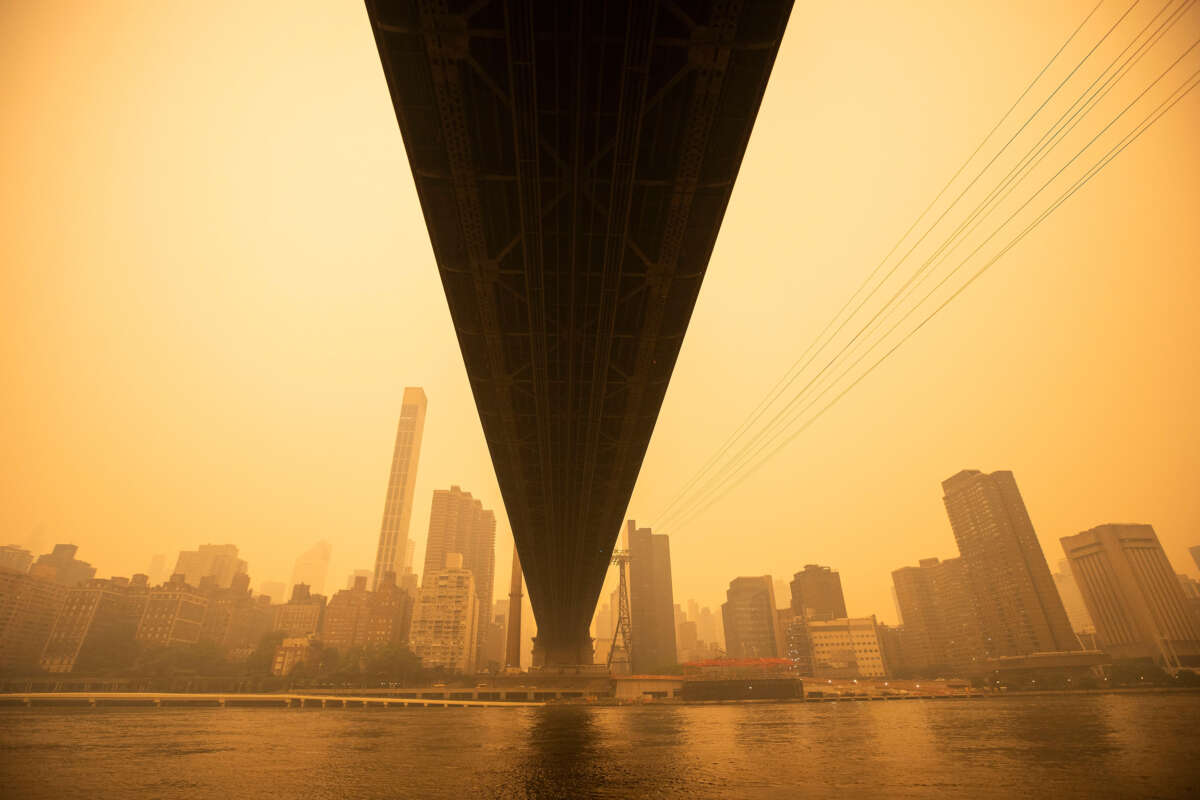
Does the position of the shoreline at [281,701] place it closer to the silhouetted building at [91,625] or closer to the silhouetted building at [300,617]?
the silhouetted building at [91,625]

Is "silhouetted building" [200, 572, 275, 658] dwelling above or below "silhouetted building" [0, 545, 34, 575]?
below

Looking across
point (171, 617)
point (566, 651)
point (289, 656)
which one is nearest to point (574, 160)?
point (566, 651)

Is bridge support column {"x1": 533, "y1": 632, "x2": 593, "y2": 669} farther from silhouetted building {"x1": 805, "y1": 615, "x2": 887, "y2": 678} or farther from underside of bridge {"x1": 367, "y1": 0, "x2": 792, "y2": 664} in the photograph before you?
silhouetted building {"x1": 805, "y1": 615, "x2": 887, "y2": 678}

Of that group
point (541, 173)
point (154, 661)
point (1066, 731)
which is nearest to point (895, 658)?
point (1066, 731)

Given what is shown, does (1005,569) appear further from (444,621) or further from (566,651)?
(444,621)

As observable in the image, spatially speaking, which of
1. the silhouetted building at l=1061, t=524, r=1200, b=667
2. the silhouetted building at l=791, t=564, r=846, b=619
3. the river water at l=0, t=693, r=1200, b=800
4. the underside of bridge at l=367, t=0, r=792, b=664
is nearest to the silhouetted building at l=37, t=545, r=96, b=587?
the river water at l=0, t=693, r=1200, b=800

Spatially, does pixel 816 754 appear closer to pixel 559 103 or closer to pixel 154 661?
pixel 559 103

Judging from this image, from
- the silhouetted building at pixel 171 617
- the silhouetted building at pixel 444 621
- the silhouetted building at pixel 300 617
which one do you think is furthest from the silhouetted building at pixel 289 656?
the silhouetted building at pixel 300 617
